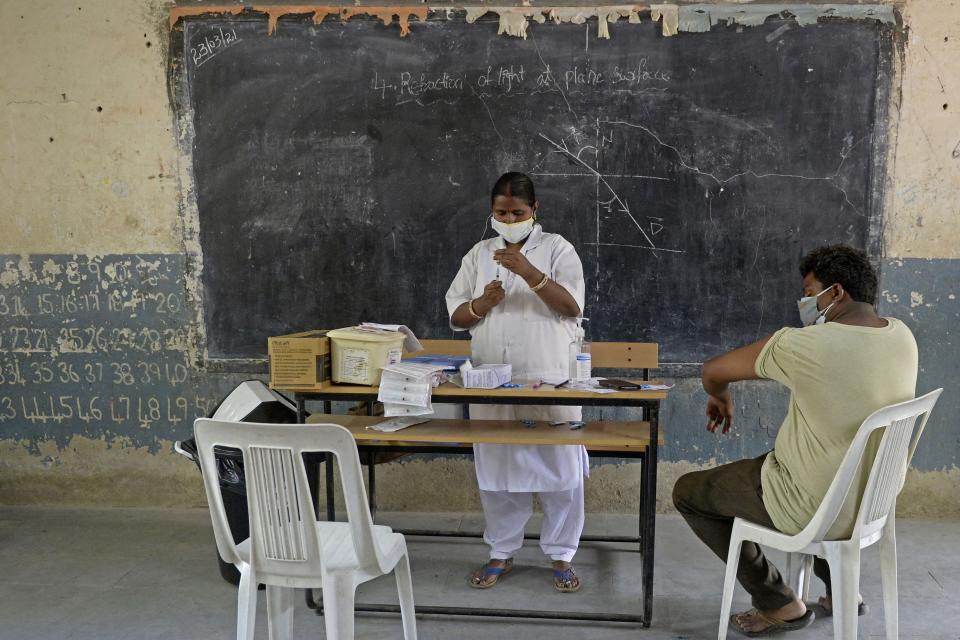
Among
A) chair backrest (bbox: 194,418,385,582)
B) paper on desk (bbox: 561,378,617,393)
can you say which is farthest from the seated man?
chair backrest (bbox: 194,418,385,582)

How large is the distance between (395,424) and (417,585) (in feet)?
2.56

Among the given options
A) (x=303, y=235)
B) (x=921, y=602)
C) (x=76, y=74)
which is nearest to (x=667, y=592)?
(x=921, y=602)

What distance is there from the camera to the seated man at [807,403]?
2400mm

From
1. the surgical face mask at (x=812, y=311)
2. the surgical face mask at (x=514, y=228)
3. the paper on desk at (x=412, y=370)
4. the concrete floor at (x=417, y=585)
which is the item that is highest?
the surgical face mask at (x=514, y=228)

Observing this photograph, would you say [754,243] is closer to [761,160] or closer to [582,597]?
[761,160]

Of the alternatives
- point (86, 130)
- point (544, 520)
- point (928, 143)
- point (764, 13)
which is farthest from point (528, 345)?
point (86, 130)

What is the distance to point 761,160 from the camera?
13.5ft

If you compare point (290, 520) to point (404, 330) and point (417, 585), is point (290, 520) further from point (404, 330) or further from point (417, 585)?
point (417, 585)

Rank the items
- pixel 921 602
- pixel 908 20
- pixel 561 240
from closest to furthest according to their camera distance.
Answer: pixel 921 602 < pixel 561 240 < pixel 908 20

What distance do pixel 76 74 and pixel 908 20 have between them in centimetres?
425

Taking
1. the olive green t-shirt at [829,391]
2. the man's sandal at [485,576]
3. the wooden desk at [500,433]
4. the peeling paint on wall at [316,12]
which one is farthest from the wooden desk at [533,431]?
the peeling paint on wall at [316,12]

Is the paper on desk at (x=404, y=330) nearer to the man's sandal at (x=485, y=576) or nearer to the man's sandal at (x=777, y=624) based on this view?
the man's sandal at (x=485, y=576)

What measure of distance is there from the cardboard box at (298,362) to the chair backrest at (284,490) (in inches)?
27.1

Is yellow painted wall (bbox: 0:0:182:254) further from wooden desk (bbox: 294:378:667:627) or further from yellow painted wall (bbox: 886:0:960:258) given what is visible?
yellow painted wall (bbox: 886:0:960:258)
